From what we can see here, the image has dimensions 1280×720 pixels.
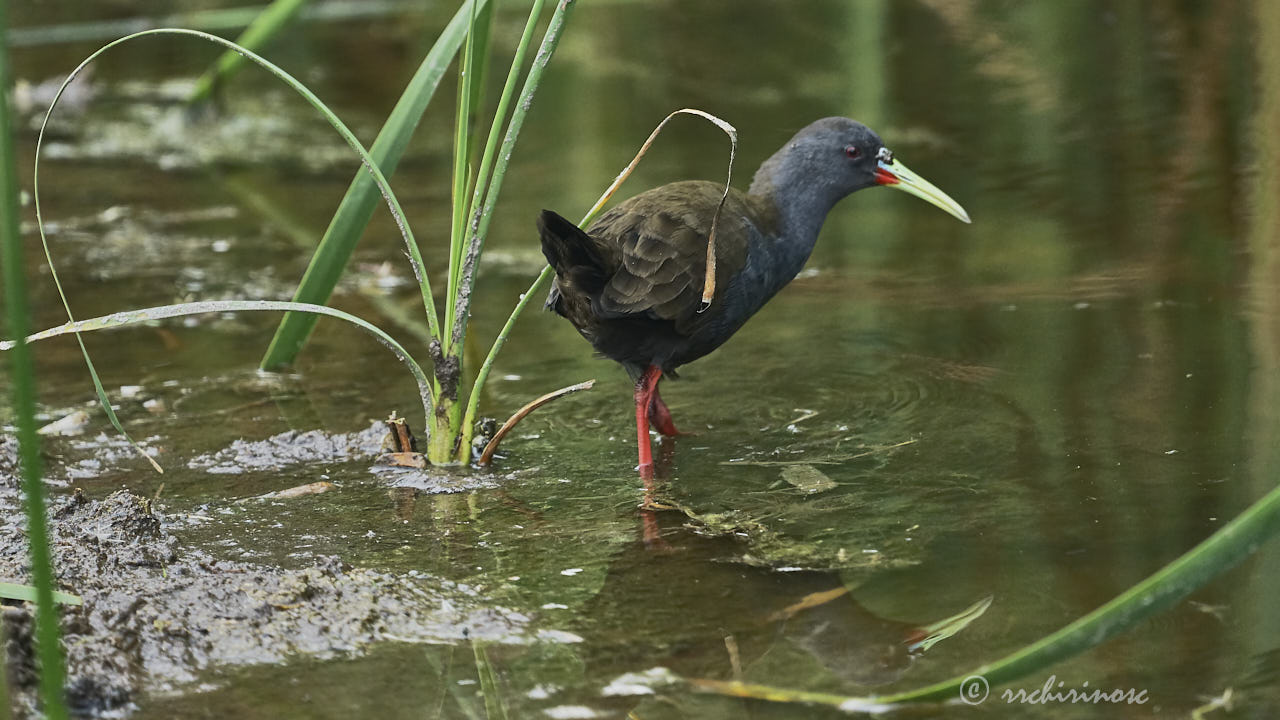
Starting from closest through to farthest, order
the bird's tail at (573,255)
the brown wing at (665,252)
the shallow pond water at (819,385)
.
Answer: the shallow pond water at (819,385), the bird's tail at (573,255), the brown wing at (665,252)

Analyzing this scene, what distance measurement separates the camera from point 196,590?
276 centimetres

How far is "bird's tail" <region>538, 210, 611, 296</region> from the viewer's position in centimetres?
323

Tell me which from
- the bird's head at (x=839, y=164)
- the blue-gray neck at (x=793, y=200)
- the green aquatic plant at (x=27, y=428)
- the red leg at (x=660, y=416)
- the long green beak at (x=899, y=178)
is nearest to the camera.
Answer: the green aquatic plant at (x=27, y=428)

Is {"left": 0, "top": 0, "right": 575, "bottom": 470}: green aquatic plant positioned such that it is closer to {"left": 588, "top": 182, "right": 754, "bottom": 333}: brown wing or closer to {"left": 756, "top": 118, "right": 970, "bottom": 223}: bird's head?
{"left": 588, "top": 182, "right": 754, "bottom": 333}: brown wing

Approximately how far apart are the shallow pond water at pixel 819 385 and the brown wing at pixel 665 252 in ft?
1.45

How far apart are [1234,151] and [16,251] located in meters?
5.22

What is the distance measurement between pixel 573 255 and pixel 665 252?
0.91 ft

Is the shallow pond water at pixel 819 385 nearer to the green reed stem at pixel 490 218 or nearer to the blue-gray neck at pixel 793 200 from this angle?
the green reed stem at pixel 490 218

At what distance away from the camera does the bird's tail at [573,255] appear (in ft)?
10.6

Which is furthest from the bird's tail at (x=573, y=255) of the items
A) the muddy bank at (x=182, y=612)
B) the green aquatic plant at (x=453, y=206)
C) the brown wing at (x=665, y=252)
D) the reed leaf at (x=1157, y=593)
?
the reed leaf at (x=1157, y=593)

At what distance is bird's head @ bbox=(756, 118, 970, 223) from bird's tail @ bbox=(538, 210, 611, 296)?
0.93 metres

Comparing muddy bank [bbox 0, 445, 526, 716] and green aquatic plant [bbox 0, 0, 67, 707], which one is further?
muddy bank [bbox 0, 445, 526, 716]
